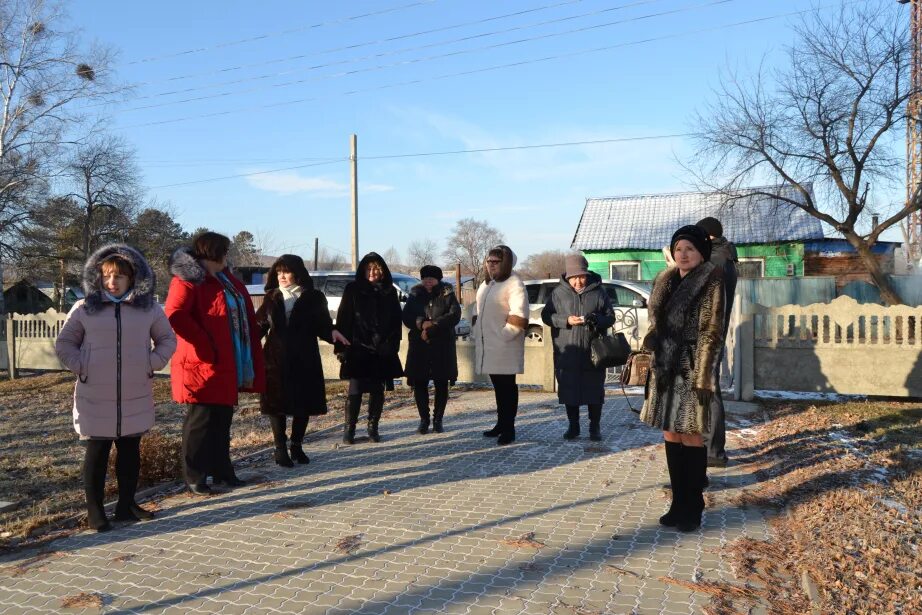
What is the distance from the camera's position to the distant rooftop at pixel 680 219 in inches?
1022

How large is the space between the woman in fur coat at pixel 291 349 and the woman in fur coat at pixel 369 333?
550 mm

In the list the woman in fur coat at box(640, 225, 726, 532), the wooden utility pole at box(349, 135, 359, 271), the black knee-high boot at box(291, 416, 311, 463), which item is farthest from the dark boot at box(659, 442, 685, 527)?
the wooden utility pole at box(349, 135, 359, 271)

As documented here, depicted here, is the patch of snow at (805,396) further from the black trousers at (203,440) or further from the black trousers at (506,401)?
the black trousers at (203,440)

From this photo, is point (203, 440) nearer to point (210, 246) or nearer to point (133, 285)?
point (133, 285)

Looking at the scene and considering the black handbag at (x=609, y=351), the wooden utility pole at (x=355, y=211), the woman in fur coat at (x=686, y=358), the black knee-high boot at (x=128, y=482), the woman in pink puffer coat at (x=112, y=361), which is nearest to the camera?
the woman in fur coat at (x=686, y=358)

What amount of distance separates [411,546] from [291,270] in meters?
2.70

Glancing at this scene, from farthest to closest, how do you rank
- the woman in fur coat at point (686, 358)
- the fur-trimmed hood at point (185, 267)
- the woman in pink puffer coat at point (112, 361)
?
the fur-trimmed hood at point (185, 267)
the woman in pink puffer coat at point (112, 361)
the woman in fur coat at point (686, 358)

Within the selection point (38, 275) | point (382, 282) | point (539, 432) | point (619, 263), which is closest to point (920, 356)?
point (539, 432)

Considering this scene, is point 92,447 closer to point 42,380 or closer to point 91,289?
point 91,289

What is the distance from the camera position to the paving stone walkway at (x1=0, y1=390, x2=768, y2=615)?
3141 millimetres

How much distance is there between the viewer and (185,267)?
4602mm

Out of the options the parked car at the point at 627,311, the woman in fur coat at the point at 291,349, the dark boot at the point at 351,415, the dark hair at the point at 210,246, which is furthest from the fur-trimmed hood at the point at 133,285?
the parked car at the point at 627,311

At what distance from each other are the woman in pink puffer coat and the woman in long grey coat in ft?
11.7

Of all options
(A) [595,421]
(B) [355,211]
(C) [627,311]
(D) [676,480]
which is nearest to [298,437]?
(A) [595,421]
